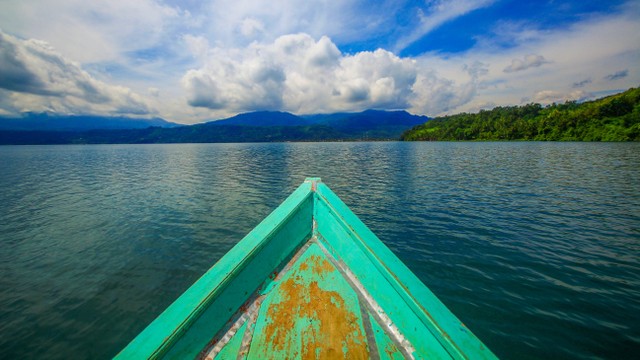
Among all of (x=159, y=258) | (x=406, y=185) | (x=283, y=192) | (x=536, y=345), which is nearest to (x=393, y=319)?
(x=536, y=345)

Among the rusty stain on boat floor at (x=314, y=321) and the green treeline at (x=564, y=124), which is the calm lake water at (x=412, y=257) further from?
the green treeline at (x=564, y=124)

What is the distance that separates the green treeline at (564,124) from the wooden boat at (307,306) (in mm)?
123486

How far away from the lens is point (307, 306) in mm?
2887

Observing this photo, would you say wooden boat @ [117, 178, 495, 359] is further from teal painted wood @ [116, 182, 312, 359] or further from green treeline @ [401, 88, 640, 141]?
green treeline @ [401, 88, 640, 141]

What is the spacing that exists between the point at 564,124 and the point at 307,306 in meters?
144

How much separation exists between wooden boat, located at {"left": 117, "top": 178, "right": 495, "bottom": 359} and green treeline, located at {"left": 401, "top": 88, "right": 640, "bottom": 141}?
123486 mm

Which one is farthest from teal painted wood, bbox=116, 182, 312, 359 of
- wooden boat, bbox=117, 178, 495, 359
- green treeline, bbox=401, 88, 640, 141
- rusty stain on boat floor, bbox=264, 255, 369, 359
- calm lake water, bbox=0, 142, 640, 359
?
green treeline, bbox=401, 88, 640, 141

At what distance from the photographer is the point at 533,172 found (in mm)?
29359

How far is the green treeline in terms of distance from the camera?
87562 millimetres

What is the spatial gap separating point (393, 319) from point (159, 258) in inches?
437

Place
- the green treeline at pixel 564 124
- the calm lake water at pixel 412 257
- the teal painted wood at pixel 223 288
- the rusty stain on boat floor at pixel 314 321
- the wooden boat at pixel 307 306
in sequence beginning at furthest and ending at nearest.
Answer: the green treeline at pixel 564 124, the calm lake water at pixel 412 257, the rusty stain on boat floor at pixel 314 321, the wooden boat at pixel 307 306, the teal painted wood at pixel 223 288

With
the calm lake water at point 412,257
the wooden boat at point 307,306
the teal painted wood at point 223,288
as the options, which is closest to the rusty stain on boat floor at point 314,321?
the wooden boat at point 307,306

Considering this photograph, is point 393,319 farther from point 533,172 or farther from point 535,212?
point 533,172

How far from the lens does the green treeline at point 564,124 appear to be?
287ft
